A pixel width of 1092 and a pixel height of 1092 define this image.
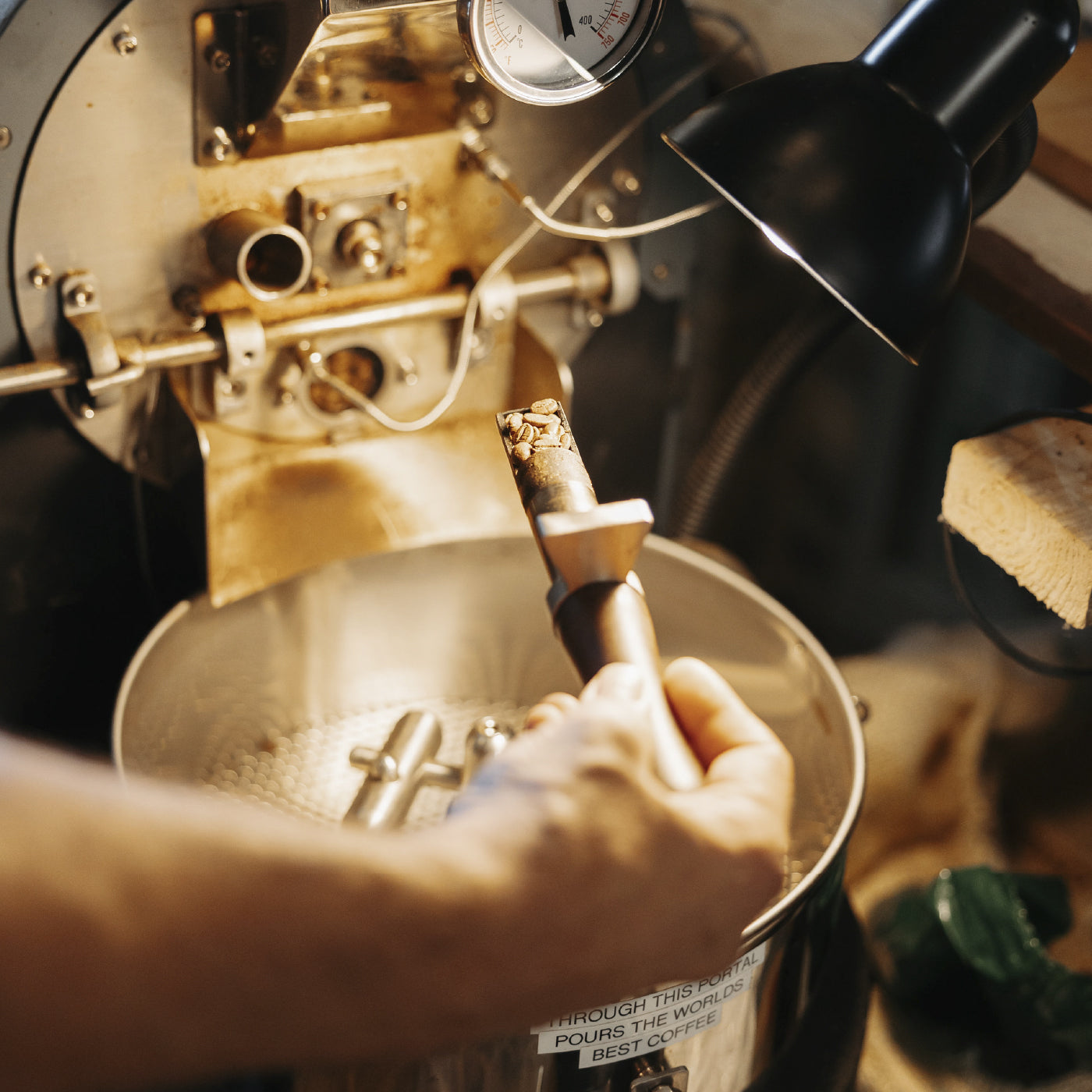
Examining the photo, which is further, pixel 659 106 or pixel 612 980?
pixel 659 106

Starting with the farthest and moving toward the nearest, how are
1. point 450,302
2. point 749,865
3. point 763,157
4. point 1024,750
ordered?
point 1024,750
point 450,302
point 763,157
point 749,865

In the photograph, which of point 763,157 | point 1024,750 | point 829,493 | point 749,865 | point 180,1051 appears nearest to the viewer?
point 180,1051

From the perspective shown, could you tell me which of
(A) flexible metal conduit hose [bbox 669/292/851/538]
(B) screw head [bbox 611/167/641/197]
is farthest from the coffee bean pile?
(A) flexible metal conduit hose [bbox 669/292/851/538]

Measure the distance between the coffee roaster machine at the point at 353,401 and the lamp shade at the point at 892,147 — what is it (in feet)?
0.62

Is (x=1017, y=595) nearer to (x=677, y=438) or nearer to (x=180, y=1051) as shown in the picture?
(x=677, y=438)

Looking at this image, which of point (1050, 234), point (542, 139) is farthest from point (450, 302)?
point (1050, 234)

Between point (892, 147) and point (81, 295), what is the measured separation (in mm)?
523

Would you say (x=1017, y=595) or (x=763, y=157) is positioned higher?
(x=763, y=157)

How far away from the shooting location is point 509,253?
3.00 ft

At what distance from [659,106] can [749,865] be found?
695mm

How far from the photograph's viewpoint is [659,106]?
928 millimetres

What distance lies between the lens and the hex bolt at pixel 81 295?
77cm

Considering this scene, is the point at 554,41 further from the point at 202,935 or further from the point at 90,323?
the point at 202,935

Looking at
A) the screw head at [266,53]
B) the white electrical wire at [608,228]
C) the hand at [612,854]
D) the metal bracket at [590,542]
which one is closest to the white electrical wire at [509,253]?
the white electrical wire at [608,228]
